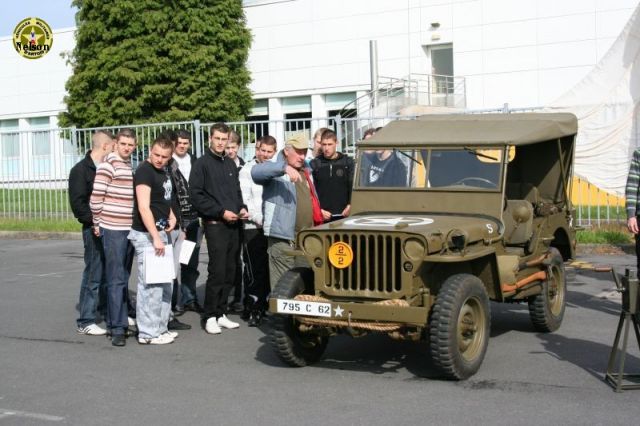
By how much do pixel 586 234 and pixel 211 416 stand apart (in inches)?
426

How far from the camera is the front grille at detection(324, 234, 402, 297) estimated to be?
7137 mm

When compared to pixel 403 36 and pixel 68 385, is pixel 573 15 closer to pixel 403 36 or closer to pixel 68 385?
pixel 403 36

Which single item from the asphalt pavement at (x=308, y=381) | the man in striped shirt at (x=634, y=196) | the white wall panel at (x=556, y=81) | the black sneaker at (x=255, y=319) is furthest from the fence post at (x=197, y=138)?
the white wall panel at (x=556, y=81)

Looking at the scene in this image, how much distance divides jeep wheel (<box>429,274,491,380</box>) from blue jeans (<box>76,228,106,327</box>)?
12.9 feet

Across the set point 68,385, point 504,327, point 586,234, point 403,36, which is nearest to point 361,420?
point 68,385

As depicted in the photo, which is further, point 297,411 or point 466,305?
point 466,305

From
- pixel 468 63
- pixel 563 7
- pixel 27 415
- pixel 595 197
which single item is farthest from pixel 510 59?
pixel 27 415

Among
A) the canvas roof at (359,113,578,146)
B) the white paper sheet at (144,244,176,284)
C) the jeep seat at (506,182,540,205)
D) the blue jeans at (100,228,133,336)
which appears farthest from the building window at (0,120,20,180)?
the jeep seat at (506,182,540,205)

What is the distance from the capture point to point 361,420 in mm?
6152

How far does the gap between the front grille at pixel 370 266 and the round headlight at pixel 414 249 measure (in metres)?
0.06

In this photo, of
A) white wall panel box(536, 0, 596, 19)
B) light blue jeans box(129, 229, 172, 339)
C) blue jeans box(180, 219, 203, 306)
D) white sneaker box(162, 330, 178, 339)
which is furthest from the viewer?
white wall panel box(536, 0, 596, 19)

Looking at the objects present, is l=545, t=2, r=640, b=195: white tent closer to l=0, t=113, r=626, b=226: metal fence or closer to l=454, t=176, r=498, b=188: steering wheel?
l=0, t=113, r=626, b=226: metal fence

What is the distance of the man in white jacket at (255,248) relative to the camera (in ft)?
32.0

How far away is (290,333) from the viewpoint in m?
7.54
